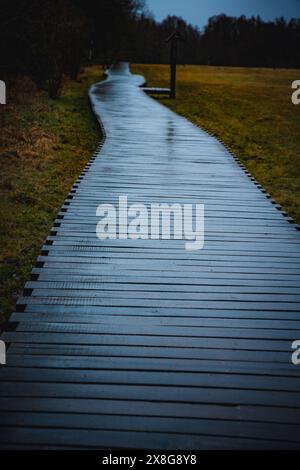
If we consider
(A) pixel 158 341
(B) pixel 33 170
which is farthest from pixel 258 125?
(A) pixel 158 341

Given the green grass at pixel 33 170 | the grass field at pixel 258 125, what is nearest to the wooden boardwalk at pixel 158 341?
the green grass at pixel 33 170

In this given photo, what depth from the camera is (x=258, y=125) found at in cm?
2078

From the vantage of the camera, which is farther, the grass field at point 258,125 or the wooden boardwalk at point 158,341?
the grass field at point 258,125

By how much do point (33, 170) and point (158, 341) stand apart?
8.25 meters

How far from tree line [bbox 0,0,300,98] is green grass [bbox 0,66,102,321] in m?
2.37

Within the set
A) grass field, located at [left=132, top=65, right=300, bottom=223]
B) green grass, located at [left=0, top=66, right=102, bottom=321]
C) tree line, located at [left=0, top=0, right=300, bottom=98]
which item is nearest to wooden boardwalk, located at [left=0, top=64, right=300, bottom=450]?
green grass, located at [left=0, top=66, right=102, bottom=321]

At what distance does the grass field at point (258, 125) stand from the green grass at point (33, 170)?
4701 millimetres

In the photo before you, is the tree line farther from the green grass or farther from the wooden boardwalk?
the wooden boardwalk

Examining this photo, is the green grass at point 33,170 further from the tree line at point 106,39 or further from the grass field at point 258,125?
the grass field at point 258,125

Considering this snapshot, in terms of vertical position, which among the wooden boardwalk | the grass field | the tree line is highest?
the tree line

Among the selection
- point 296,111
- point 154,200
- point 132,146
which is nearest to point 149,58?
point 296,111

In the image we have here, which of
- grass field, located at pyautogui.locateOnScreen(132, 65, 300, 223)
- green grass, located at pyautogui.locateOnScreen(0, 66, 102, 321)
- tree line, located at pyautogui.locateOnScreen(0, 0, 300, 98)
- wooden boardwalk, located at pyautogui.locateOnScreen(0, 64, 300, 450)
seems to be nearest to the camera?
wooden boardwalk, located at pyautogui.locateOnScreen(0, 64, 300, 450)

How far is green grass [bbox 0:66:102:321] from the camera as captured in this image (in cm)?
653

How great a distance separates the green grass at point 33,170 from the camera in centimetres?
653
